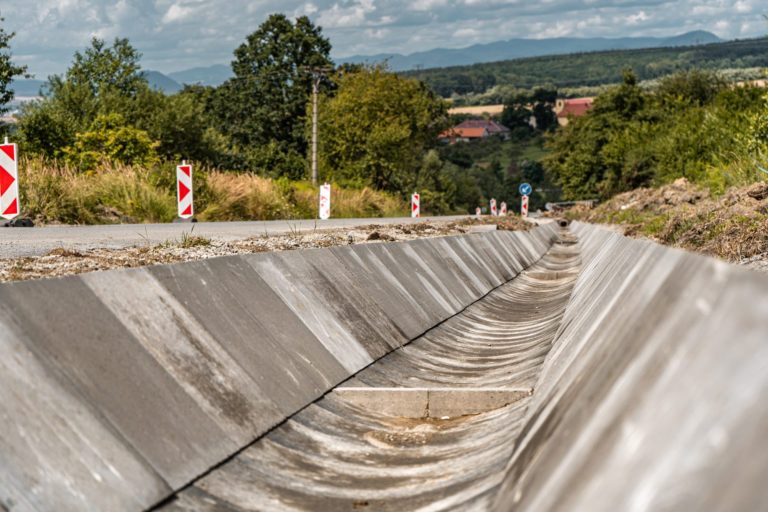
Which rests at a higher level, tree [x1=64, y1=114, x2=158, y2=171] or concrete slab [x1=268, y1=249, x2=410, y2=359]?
tree [x1=64, y1=114, x2=158, y2=171]

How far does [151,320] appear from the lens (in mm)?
3863

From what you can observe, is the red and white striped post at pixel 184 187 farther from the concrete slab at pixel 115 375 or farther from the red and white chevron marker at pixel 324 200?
the concrete slab at pixel 115 375

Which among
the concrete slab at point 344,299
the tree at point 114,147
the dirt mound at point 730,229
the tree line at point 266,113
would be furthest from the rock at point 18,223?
the tree line at point 266,113

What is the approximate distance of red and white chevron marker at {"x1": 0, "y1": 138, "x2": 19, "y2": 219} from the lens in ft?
42.2

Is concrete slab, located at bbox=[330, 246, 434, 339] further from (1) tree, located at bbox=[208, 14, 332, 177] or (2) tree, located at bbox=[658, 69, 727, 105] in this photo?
(2) tree, located at bbox=[658, 69, 727, 105]

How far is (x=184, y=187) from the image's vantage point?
16.8m

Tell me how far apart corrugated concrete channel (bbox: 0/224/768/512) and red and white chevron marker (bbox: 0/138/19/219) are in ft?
28.1

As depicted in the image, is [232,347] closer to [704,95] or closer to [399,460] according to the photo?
[399,460]

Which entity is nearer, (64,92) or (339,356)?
(339,356)

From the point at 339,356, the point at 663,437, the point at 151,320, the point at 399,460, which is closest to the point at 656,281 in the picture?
the point at 663,437

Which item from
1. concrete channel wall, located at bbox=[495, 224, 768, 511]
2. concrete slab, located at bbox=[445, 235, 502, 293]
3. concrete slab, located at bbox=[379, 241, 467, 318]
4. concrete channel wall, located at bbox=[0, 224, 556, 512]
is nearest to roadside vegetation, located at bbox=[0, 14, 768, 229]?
concrete slab, located at bbox=[445, 235, 502, 293]

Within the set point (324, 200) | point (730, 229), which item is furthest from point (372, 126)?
point (730, 229)

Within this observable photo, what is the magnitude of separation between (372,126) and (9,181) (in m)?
52.9

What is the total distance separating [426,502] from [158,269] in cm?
188
